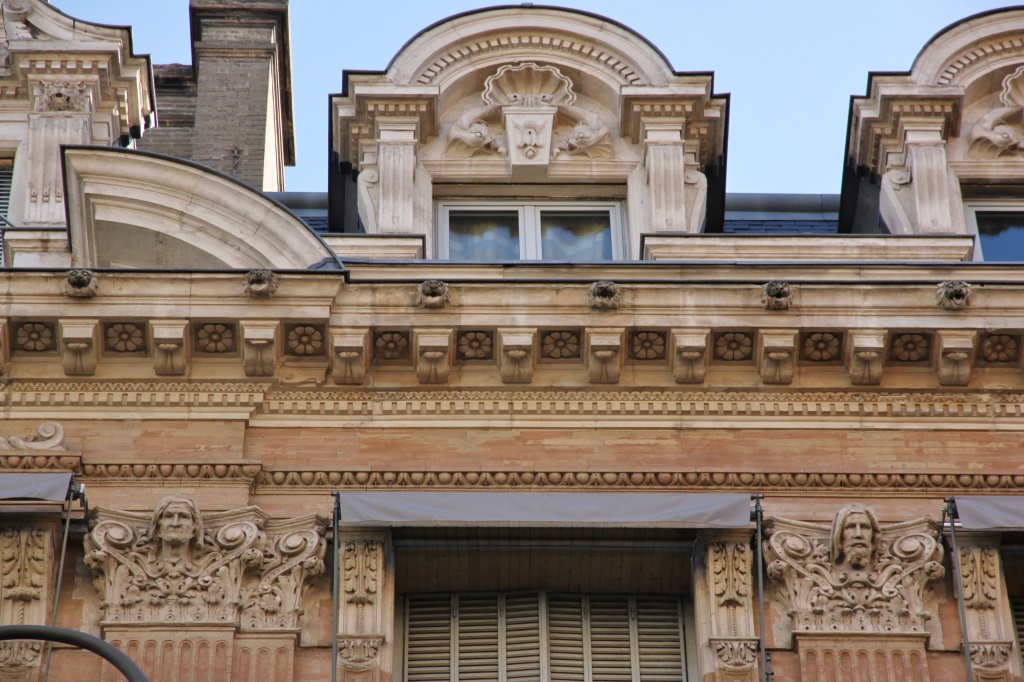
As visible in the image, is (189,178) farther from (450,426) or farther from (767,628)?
(767,628)

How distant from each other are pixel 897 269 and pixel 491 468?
3.68m

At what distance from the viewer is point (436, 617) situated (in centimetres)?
1389

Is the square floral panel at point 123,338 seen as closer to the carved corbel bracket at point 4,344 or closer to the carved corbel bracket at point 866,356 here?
the carved corbel bracket at point 4,344

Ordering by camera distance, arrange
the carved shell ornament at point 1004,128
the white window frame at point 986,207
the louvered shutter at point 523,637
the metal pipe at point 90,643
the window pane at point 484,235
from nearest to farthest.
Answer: the metal pipe at point 90,643
the louvered shutter at point 523,637
the window pane at point 484,235
the white window frame at point 986,207
the carved shell ornament at point 1004,128

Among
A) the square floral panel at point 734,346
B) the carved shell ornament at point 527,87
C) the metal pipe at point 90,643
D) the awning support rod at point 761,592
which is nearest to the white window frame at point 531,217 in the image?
the carved shell ornament at point 527,87

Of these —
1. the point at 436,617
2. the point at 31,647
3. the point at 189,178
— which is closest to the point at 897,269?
the point at 436,617

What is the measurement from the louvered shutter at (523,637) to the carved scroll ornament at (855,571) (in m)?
1.83

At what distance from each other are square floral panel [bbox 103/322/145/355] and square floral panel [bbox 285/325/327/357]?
115 cm

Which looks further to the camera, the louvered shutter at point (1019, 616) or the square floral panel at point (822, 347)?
the square floral panel at point (822, 347)

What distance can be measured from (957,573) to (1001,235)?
15.4 ft

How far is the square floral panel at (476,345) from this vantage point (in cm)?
1442

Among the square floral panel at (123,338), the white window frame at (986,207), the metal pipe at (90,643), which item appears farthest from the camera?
the white window frame at (986,207)

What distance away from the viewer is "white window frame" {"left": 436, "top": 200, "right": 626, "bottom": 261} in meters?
16.7

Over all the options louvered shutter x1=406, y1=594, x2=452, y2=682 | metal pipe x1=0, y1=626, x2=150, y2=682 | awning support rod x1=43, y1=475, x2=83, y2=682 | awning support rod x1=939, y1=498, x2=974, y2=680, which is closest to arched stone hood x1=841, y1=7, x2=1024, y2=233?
awning support rod x1=939, y1=498, x2=974, y2=680
